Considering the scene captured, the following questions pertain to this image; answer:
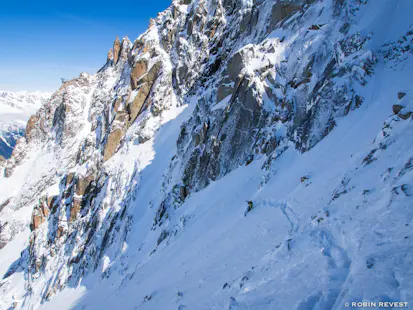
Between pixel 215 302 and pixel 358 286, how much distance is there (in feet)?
18.2

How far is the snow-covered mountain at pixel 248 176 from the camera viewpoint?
296 inches

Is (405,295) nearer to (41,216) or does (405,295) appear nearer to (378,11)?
(378,11)

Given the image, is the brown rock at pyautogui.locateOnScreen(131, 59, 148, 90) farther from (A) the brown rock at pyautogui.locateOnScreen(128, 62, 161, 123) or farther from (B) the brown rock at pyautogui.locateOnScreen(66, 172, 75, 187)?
(B) the brown rock at pyautogui.locateOnScreen(66, 172, 75, 187)

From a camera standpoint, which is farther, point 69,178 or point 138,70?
point 69,178

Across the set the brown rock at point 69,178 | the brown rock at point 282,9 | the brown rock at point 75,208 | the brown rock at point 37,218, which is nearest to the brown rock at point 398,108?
the brown rock at point 282,9

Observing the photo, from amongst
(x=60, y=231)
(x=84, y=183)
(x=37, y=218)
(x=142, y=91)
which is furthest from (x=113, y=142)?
(x=37, y=218)

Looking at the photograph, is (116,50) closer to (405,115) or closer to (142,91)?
(142,91)

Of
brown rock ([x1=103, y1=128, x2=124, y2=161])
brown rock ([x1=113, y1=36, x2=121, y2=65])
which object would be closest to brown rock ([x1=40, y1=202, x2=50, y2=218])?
brown rock ([x1=103, y1=128, x2=124, y2=161])

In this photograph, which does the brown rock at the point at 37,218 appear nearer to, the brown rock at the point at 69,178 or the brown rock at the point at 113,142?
the brown rock at the point at 69,178

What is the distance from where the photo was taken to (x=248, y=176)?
20219 mm

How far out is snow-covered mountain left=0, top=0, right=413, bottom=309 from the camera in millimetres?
7516

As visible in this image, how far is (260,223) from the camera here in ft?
45.0

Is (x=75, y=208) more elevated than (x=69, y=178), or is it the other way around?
(x=69, y=178)

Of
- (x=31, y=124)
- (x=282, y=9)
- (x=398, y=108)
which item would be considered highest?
(x=31, y=124)
